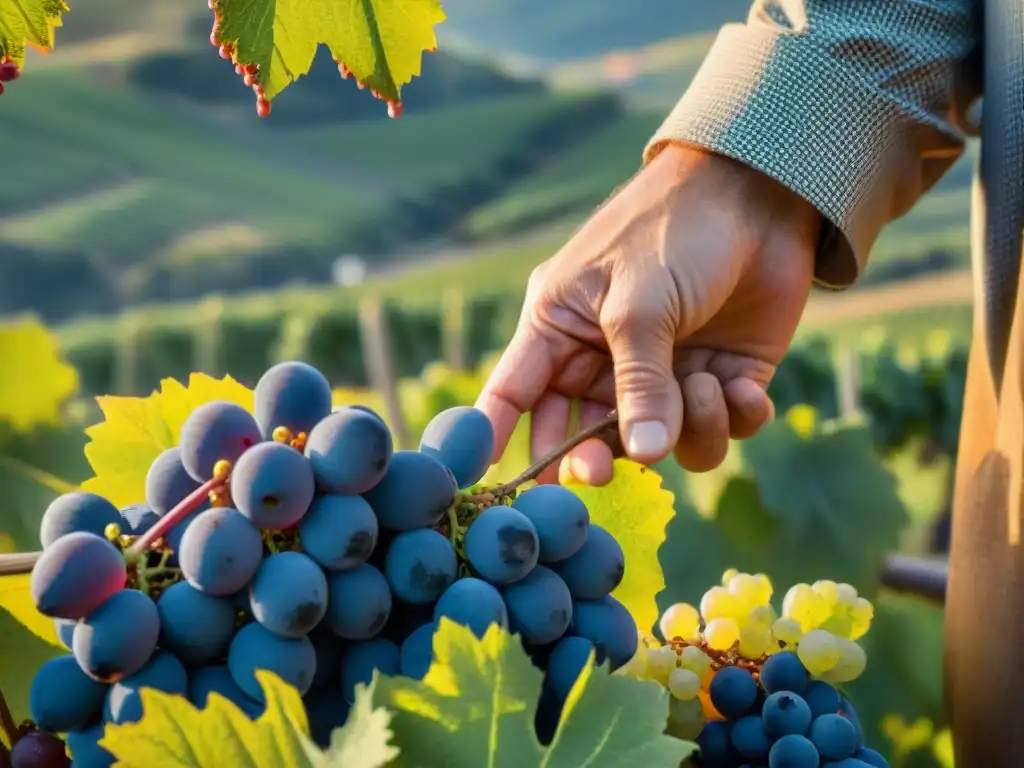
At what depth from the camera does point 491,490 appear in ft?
1.47

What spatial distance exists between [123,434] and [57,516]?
104 millimetres

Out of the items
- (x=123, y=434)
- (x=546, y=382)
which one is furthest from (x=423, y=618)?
(x=546, y=382)

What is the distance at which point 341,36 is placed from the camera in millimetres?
514

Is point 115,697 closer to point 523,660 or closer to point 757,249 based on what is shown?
point 523,660

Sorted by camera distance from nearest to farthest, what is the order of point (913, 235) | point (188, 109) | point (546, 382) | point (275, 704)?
point (275, 704)
point (546, 382)
point (913, 235)
point (188, 109)

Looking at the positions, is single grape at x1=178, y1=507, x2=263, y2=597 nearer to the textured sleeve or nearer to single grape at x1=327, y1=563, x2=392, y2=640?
single grape at x1=327, y1=563, x2=392, y2=640

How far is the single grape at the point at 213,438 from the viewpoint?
1.33 ft

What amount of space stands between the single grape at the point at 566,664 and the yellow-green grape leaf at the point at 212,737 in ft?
0.33

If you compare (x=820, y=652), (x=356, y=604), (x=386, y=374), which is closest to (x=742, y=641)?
(x=820, y=652)

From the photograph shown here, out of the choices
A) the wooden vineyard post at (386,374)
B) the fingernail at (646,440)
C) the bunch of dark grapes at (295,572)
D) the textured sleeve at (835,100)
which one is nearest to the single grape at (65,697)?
the bunch of dark grapes at (295,572)

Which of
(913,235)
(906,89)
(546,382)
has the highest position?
(906,89)

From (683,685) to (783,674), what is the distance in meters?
0.05

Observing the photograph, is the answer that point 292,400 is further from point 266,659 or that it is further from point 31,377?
point 31,377

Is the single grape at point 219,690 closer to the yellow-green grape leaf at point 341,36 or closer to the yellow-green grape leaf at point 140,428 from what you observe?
the yellow-green grape leaf at point 140,428
